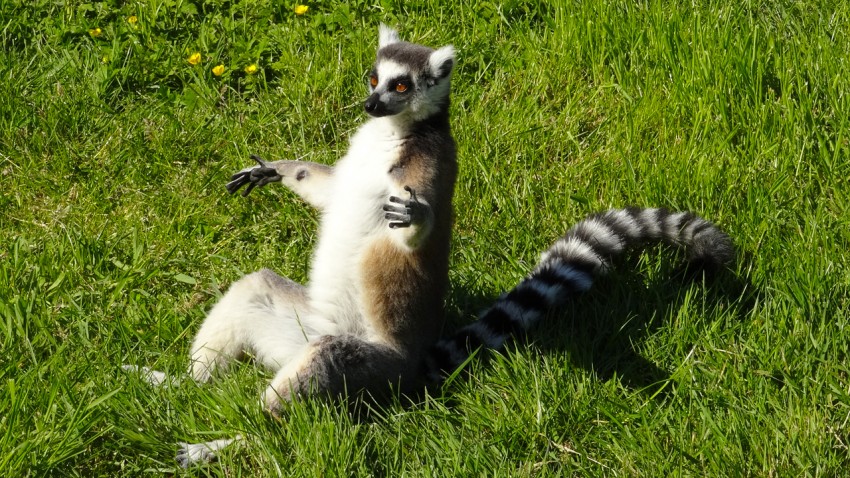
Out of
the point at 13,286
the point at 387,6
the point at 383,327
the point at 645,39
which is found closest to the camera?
the point at 383,327

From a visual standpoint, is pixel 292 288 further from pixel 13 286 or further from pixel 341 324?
pixel 13 286

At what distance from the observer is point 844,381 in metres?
3.70

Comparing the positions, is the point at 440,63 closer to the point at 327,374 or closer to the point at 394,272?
the point at 394,272

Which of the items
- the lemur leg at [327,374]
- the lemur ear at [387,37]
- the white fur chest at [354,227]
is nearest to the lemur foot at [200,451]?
the lemur leg at [327,374]

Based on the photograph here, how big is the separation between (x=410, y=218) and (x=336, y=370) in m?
0.60

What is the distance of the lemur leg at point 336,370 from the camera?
11.4ft

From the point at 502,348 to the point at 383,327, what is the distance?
1.56 feet

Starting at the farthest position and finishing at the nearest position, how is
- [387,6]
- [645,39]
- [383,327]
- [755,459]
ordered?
[387,6] < [645,39] < [383,327] < [755,459]

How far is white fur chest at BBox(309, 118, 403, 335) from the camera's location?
3.84 m

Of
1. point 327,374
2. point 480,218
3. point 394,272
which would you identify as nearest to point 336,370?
point 327,374

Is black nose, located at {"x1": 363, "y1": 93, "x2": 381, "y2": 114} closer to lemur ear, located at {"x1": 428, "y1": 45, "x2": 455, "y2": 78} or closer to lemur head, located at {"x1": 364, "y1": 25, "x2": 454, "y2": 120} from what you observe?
lemur head, located at {"x1": 364, "y1": 25, "x2": 454, "y2": 120}

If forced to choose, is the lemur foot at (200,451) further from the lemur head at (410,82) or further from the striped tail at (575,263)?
the lemur head at (410,82)

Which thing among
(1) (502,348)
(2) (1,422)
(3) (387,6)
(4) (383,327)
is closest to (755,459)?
(1) (502,348)

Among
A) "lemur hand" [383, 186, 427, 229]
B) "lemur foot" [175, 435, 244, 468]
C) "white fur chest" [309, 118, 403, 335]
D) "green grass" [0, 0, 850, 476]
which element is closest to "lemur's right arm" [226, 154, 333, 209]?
"white fur chest" [309, 118, 403, 335]
